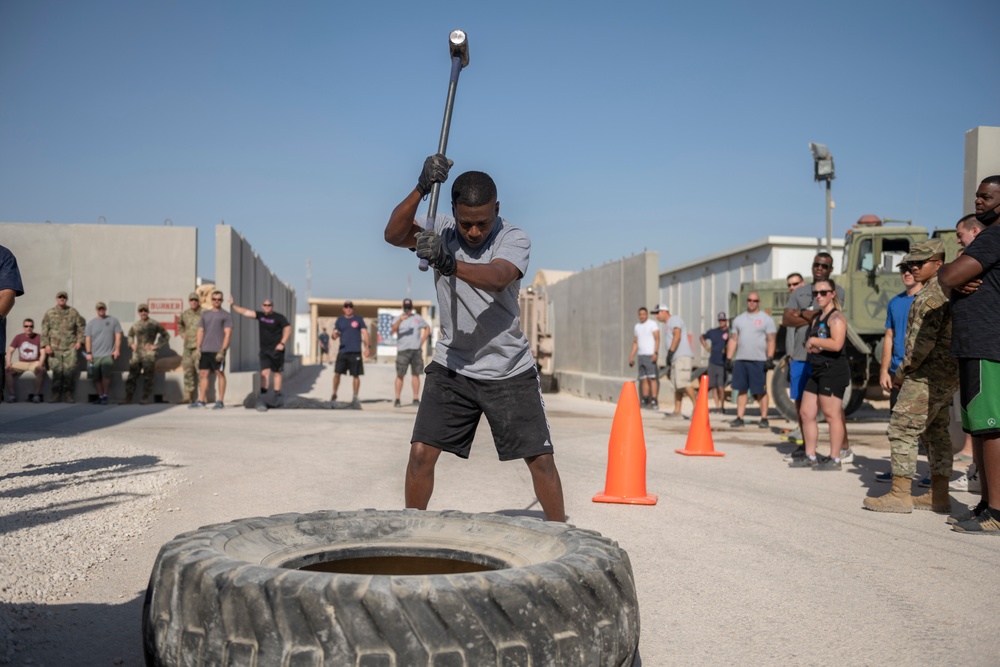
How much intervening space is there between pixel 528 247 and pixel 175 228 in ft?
49.6

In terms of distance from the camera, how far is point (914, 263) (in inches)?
281

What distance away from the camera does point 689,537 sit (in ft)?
17.6

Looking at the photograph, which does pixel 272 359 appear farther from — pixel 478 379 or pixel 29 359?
pixel 478 379

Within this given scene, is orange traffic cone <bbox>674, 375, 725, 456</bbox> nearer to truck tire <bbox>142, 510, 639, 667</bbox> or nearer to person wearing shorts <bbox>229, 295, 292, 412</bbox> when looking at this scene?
truck tire <bbox>142, 510, 639, 667</bbox>

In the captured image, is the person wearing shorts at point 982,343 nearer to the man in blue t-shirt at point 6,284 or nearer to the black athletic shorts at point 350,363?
the man in blue t-shirt at point 6,284

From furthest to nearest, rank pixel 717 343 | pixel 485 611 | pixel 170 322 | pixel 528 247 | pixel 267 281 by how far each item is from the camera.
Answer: pixel 267 281, pixel 170 322, pixel 717 343, pixel 528 247, pixel 485 611

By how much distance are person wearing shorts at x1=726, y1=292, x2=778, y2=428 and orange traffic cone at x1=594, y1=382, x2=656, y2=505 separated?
6.32 meters

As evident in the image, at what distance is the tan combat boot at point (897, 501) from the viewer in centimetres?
627

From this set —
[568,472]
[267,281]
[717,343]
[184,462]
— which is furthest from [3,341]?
[267,281]

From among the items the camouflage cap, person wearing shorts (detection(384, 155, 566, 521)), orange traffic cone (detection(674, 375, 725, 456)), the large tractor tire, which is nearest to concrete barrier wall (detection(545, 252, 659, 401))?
the large tractor tire

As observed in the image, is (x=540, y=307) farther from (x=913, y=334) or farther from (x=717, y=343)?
(x=913, y=334)

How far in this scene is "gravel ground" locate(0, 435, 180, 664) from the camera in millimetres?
3812

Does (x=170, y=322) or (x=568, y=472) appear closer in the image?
(x=568, y=472)

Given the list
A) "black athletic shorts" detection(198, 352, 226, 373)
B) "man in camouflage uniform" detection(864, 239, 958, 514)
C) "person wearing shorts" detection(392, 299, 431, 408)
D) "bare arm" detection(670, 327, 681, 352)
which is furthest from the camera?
"person wearing shorts" detection(392, 299, 431, 408)
